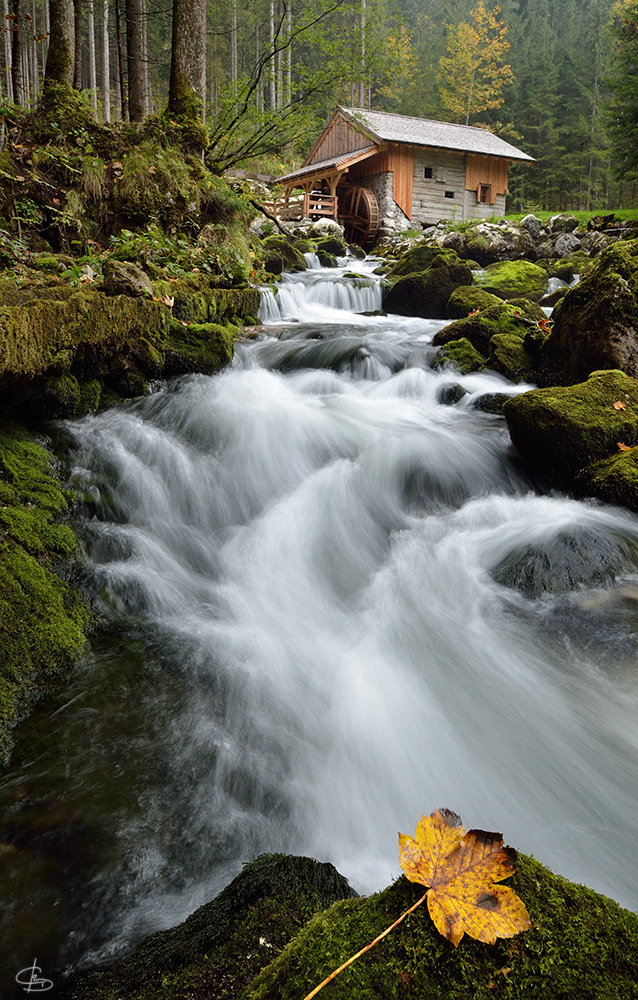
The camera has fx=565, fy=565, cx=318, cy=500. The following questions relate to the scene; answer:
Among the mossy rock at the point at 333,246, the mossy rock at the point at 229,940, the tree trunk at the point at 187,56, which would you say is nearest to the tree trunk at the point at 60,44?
the tree trunk at the point at 187,56

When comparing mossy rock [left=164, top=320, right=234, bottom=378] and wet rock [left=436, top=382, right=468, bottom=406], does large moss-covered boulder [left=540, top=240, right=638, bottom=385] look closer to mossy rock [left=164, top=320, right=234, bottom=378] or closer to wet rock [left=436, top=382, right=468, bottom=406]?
wet rock [left=436, top=382, right=468, bottom=406]

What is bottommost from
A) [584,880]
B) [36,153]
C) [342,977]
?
[584,880]

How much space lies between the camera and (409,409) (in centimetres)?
741

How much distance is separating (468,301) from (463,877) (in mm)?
11800

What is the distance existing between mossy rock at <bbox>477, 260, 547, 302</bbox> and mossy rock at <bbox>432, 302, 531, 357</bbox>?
5.54 metres

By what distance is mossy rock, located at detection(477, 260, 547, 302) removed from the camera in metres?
14.3

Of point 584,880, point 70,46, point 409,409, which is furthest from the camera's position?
point 70,46

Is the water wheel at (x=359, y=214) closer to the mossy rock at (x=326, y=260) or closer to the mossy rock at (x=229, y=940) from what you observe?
the mossy rock at (x=326, y=260)

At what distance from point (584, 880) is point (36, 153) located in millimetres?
8646

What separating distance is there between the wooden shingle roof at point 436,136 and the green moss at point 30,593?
27.3m

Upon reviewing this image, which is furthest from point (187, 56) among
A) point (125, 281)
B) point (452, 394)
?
point (452, 394)

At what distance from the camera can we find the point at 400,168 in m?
27.4

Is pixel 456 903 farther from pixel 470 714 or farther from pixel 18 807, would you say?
pixel 470 714

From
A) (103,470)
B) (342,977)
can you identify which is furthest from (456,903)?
(103,470)
